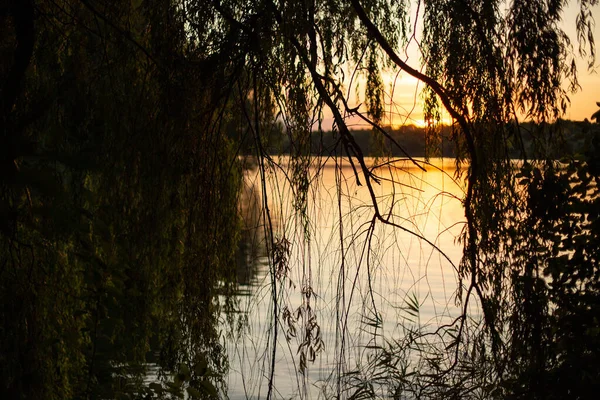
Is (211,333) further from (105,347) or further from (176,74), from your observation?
(105,347)

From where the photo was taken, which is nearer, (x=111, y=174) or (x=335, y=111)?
(x=111, y=174)

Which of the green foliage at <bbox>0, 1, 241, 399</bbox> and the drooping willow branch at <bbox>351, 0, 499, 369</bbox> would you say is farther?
the drooping willow branch at <bbox>351, 0, 499, 369</bbox>

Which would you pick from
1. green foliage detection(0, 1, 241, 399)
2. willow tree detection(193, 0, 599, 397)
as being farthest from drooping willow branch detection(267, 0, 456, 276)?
green foliage detection(0, 1, 241, 399)

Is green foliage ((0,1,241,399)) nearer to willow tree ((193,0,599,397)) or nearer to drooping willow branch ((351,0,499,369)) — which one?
willow tree ((193,0,599,397))

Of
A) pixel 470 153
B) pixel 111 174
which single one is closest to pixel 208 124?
pixel 111 174

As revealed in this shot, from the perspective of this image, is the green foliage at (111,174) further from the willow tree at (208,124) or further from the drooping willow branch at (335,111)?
the drooping willow branch at (335,111)

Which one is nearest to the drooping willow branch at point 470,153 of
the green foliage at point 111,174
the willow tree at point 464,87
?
the willow tree at point 464,87

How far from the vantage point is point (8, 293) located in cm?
213

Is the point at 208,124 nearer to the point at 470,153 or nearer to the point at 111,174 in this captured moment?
the point at 111,174

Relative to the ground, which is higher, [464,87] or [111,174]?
[464,87]

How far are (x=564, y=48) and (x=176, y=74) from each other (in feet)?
3.53

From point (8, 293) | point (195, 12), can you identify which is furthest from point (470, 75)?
point (8, 293)

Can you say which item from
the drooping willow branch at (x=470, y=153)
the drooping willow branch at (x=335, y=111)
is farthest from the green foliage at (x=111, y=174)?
the drooping willow branch at (x=470, y=153)

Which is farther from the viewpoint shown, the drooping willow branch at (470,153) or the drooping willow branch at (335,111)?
the drooping willow branch at (470,153)
